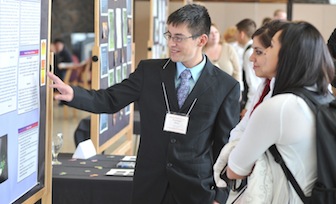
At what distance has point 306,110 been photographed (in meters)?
2.37

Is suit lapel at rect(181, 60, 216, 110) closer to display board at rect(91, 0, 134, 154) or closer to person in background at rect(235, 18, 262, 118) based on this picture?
display board at rect(91, 0, 134, 154)

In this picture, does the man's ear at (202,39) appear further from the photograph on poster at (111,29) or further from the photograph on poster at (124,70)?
the photograph on poster at (124,70)

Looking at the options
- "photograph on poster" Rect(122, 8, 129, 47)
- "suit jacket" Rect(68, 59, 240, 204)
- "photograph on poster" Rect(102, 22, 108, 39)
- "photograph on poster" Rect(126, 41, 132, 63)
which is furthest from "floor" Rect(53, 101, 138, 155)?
"suit jacket" Rect(68, 59, 240, 204)

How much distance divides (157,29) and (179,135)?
501 centimetres

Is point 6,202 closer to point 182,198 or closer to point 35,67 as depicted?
point 35,67

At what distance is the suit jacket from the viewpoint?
3301mm

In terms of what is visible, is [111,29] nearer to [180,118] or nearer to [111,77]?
[111,77]

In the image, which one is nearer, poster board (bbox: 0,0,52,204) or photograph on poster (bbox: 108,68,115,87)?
poster board (bbox: 0,0,52,204)

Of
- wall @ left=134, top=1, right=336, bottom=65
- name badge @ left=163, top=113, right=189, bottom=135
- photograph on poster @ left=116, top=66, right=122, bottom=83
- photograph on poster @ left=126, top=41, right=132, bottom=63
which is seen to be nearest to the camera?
name badge @ left=163, top=113, right=189, bottom=135

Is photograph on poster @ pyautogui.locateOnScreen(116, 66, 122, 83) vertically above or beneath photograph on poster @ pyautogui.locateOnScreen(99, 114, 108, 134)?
above

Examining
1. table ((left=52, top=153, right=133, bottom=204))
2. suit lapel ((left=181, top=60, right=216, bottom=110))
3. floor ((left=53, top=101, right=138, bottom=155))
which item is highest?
suit lapel ((left=181, top=60, right=216, bottom=110))

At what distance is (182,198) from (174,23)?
82cm

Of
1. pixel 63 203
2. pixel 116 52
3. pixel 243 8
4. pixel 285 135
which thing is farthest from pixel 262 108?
pixel 243 8

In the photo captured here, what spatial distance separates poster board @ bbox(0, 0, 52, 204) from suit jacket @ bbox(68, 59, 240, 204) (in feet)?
0.99
